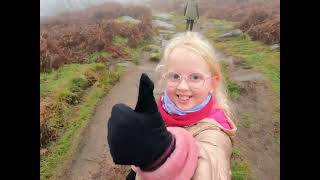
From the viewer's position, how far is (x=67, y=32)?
363 inches

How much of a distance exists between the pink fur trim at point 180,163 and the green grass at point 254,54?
5.61m

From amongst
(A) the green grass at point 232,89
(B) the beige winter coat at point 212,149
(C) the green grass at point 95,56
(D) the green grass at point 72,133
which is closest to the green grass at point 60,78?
(D) the green grass at point 72,133

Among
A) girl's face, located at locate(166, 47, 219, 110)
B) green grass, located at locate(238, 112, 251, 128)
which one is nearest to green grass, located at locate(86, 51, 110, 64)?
green grass, located at locate(238, 112, 251, 128)

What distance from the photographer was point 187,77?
273cm

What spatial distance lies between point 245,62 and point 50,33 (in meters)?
3.99

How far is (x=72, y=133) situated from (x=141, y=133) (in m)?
A: 3.39

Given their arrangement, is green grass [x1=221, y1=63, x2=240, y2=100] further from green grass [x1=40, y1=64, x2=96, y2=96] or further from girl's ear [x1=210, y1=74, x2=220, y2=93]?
girl's ear [x1=210, y1=74, x2=220, y2=93]

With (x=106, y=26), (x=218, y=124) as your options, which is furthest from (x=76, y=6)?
(x=218, y=124)

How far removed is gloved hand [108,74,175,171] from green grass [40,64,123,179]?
280 cm

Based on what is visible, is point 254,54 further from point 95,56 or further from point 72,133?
point 72,133

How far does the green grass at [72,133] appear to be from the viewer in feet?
16.1

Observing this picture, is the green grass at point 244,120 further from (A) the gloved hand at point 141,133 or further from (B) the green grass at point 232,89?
(A) the gloved hand at point 141,133

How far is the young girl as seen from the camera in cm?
231

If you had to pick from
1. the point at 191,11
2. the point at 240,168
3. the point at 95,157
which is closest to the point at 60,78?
the point at 95,157
